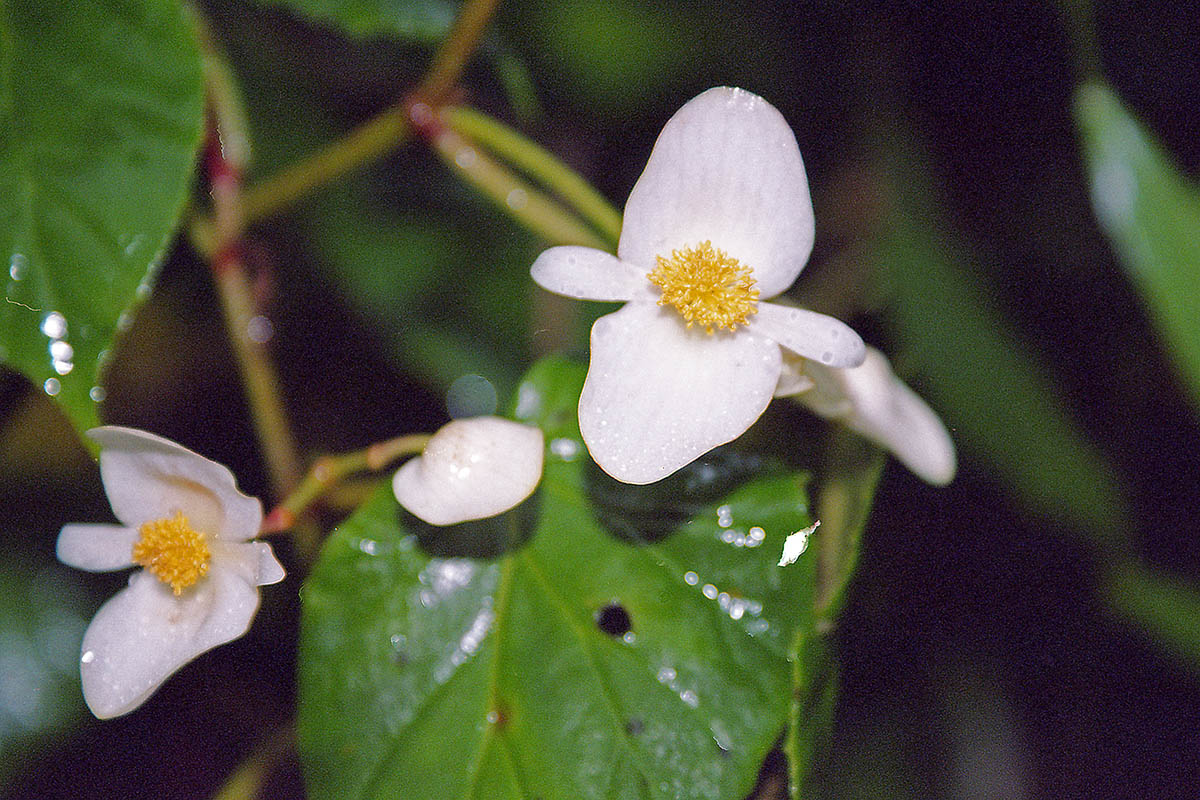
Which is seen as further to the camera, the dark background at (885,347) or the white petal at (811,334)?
the dark background at (885,347)

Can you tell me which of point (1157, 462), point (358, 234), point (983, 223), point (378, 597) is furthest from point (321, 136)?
point (1157, 462)

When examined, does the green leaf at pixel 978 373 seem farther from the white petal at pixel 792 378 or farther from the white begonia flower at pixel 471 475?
the white begonia flower at pixel 471 475

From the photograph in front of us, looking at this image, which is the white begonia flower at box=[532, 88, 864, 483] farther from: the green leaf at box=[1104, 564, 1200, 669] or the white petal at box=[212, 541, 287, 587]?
the green leaf at box=[1104, 564, 1200, 669]

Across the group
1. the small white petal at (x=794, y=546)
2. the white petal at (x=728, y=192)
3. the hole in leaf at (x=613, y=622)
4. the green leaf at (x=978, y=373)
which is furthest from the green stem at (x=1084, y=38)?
the hole in leaf at (x=613, y=622)

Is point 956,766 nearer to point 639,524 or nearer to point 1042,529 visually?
point 1042,529

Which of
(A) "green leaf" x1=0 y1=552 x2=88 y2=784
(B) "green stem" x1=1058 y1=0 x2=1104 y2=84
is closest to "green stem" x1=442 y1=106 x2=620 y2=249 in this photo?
(B) "green stem" x1=1058 y1=0 x2=1104 y2=84

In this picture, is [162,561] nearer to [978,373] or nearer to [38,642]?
[38,642]

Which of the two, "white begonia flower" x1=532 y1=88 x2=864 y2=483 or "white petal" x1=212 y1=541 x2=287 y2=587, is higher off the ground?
"white begonia flower" x1=532 y1=88 x2=864 y2=483
